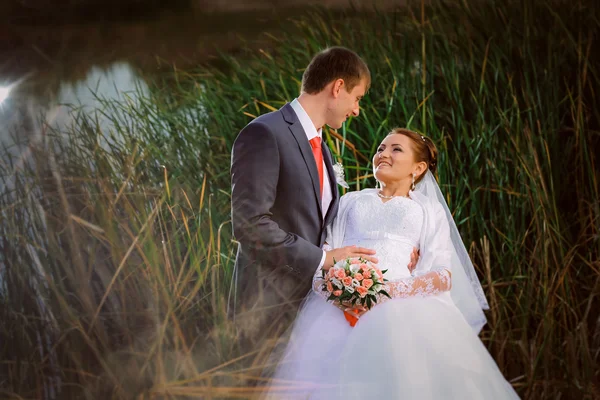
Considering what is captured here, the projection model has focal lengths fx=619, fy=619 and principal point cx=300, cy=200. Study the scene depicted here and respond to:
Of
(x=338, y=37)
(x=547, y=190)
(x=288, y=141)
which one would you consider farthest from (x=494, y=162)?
(x=288, y=141)

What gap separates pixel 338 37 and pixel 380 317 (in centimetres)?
190

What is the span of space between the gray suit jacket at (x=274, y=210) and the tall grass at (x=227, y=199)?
0.31 metres

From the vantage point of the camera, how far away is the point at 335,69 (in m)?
1.99

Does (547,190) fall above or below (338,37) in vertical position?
below

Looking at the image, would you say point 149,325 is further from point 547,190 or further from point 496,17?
point 496,17

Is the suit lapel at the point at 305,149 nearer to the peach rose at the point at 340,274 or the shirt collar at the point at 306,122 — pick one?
the shirt collar at the point at 306,122

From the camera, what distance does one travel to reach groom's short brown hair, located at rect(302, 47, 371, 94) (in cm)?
199

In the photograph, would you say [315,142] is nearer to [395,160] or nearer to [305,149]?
[305,149]

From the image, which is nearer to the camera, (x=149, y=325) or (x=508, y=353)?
(x=149, y=325)

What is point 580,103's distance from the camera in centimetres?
280

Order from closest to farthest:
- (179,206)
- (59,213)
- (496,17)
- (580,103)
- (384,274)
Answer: (384,274)
(59,213)
(179,206)
(580,103)
(496,17)

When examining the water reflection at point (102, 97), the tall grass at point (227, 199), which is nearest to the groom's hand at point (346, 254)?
the tall grass at point (227, 199)

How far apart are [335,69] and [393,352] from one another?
898mm

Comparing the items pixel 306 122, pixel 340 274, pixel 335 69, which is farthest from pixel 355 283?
pixel 335 69
